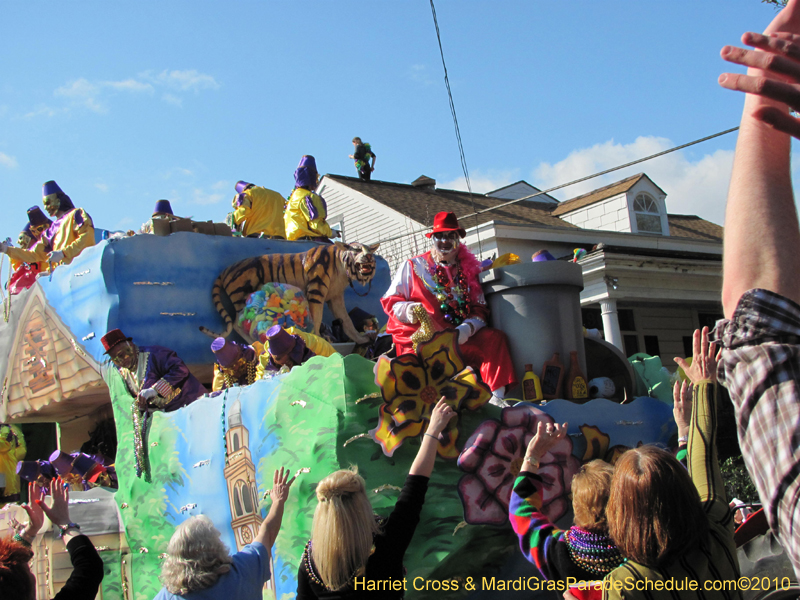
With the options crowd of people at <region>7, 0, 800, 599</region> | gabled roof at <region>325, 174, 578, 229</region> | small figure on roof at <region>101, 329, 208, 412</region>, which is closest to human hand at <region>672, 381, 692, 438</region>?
crowd of people at <region>7, 0, 800, 599</region>

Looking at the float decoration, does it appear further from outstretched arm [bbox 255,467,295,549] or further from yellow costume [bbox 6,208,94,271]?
outstretched arm [bbox 255,467,295,549]

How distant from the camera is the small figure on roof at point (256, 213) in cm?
936

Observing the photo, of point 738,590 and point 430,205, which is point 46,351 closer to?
point 738,590

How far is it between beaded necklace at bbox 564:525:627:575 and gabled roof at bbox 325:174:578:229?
12.5 m

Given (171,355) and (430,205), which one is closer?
(171,355)

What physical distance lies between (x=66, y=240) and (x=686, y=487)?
8.68 metres

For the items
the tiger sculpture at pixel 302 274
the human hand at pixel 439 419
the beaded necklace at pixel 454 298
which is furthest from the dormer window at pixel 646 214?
the human hand at pixel 439 419

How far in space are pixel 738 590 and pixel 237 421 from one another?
394 cm

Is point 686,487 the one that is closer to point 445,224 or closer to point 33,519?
point 33,519

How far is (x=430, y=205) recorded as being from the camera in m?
16.5

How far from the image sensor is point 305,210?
9344 mm

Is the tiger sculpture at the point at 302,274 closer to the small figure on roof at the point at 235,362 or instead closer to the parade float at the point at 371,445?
the parade float at the point at 371,445

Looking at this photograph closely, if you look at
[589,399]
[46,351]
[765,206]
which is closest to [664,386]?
[589,399]

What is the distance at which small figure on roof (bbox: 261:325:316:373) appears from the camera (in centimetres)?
600
